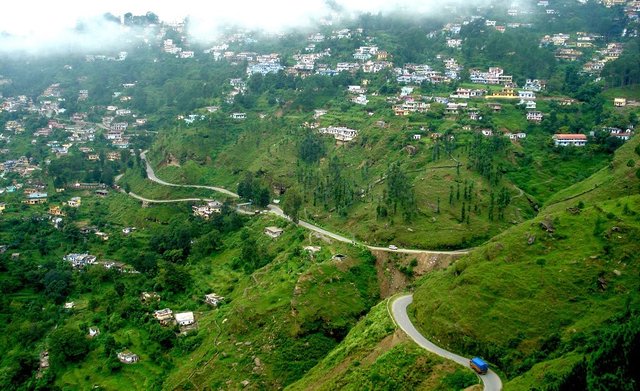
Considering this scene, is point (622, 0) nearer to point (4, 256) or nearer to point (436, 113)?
point (436, 113)

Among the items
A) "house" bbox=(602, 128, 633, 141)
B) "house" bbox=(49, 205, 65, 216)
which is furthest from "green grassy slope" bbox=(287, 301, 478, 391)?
"house" bbox=(49, 205, 65, 216)

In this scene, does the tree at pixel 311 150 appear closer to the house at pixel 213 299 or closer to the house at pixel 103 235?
the house at pixel 103 235

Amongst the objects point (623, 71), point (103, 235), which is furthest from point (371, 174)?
point (623, 71)

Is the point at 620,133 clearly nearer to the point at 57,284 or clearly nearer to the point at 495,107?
the point at 495,107

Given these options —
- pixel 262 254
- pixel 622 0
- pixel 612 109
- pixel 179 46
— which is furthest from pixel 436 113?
pixel 179 46

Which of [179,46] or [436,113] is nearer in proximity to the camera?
[436,113]

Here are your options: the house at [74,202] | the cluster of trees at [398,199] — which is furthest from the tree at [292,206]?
the house at [74,202]
